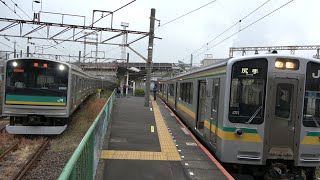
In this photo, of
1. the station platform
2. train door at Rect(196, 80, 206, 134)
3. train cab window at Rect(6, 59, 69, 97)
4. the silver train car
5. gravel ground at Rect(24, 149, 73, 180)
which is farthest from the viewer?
train cab window at Rect(6, 59, 69, 97)

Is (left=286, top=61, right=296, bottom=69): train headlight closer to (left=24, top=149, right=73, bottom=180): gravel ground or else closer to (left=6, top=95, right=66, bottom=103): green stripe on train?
(left=24, top=149, right=73, bottom=180): gravel ground

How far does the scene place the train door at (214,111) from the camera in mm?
9212

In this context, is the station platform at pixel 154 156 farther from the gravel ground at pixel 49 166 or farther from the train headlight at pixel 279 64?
the train headlight at pixel 279 64

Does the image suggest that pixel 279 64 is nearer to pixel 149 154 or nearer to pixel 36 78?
pixel 149 154

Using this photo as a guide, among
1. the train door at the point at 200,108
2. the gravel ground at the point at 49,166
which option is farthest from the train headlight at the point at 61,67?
the train door at the point at 200,108

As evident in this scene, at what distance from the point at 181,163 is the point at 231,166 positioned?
1162 millimetres

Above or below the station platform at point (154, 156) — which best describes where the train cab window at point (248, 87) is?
above

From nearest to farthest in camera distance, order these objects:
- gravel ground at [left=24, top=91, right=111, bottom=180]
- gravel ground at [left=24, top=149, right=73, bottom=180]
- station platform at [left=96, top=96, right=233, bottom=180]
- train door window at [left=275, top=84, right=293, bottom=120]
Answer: station platform at [left=96, top=96, right=233, bottom=180]
train door window at [left=275, top=84, right=293, bottom=120]
gravel ground at [left=24, top=149, right=73, bottom=180]
gravel ground at [left=24, top=91, right=111, bottom=180]

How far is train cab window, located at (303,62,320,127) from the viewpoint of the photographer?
826 cm

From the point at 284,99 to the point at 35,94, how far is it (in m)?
9.64

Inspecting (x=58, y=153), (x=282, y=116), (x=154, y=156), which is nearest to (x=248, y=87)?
(x=282, y=116)

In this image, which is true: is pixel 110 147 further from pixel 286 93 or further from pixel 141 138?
pixel 286 93

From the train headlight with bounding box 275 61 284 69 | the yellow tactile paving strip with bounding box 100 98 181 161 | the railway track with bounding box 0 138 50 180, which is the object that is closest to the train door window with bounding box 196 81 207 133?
the yellow tactile paving strip with bounding box 100 98 181 161

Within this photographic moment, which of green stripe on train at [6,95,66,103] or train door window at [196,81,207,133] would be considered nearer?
train door window at [196,81,207,133]
